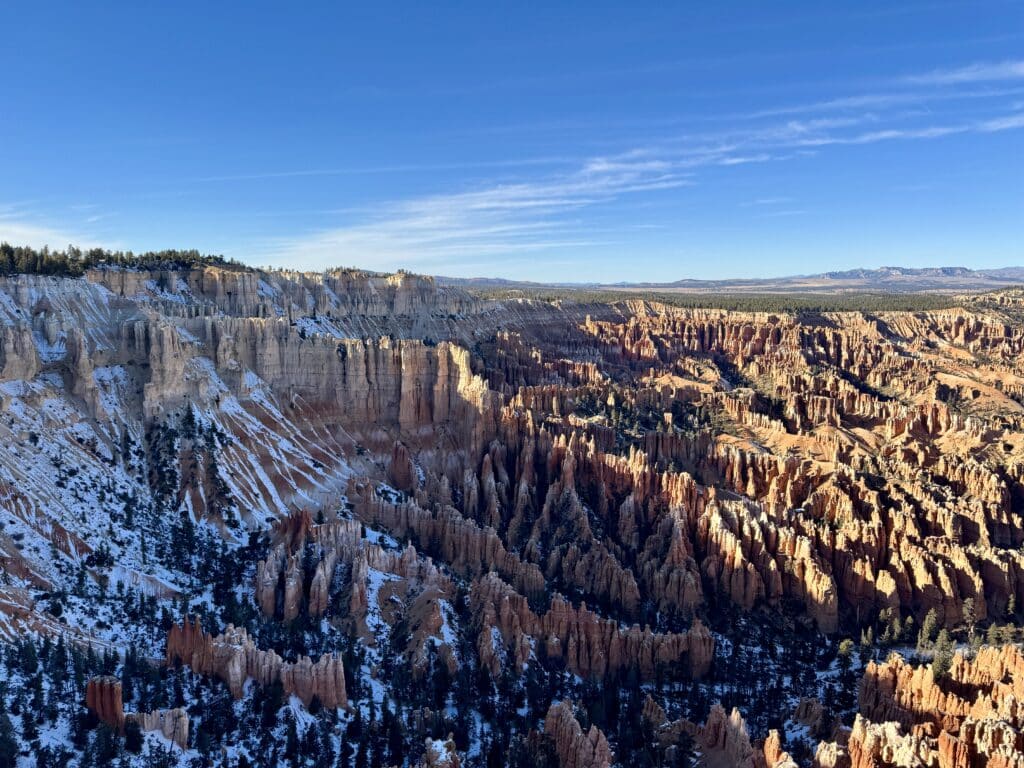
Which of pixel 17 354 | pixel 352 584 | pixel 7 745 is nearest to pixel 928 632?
pixel 352 584

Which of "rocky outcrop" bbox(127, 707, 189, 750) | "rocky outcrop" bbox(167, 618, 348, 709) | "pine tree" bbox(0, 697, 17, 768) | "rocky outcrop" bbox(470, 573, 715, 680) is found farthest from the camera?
"rocky outcrop" bbox(470, 573, 715, 680)

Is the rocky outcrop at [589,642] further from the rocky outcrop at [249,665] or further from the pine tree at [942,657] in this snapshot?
the pine tree at [942,657]

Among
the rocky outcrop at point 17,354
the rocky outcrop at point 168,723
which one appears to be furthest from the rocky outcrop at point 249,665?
the rocky outcrop at point 17,354

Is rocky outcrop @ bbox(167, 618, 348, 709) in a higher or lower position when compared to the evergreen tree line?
lower

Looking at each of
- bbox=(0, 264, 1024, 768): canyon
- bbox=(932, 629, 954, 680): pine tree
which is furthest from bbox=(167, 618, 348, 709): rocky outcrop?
bbox=(932, 629, 954, 680): pine tree

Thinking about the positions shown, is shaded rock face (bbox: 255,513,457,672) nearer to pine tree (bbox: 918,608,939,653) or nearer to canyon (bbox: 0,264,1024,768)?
canyon (bbox: 0,264,1024,768)
